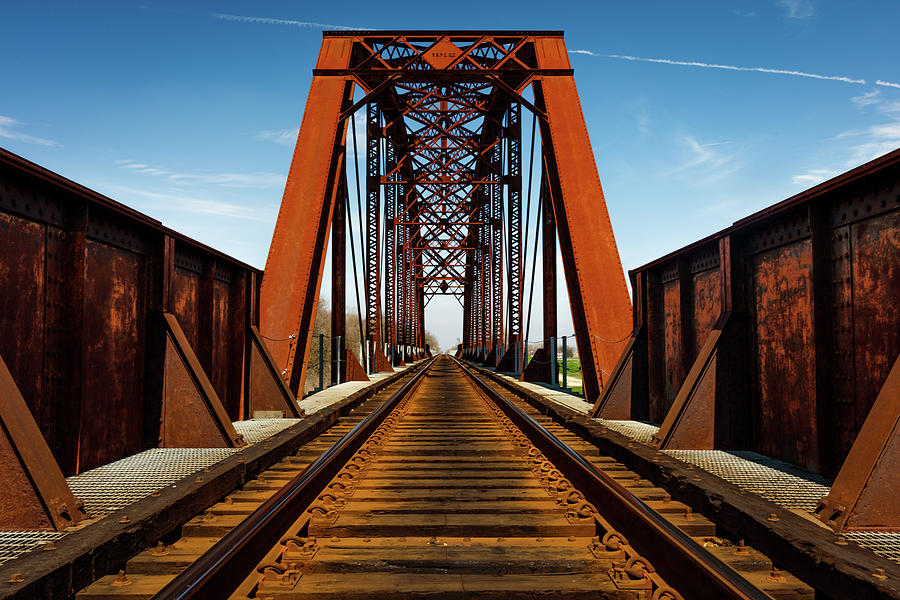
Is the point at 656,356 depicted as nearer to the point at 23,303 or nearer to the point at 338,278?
the point at 23,303

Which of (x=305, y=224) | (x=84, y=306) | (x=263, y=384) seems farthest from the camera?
(x=305, y=224)

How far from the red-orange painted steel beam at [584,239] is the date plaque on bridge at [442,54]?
2.77 metres

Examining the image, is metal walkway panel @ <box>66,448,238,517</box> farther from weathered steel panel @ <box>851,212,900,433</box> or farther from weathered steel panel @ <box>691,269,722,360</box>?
weathered steel panel @ <box>691,269,722,360</box>

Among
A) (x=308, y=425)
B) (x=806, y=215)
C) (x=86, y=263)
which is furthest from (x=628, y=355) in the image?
(x=86, y=263)

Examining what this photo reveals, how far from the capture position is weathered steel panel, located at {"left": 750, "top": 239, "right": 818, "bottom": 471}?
14.5 ft

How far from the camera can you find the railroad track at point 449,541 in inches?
97.0

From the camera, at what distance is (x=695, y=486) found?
3609mm

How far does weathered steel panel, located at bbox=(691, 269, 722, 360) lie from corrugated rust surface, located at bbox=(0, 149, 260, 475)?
5231 millimetres

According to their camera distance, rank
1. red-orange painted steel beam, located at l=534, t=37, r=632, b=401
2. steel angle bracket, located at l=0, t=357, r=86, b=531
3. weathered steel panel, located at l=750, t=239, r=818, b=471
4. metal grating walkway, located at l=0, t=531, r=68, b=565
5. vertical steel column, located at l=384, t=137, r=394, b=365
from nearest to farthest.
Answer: metal grating walkway, located at l=0, t=531, r=68, b=565, steel angle bracket, located at l=0, t=357, r=86, b=531, weathered steel panel, located at l=750, t=239, r=818, b=471, red-orange painted steel beam, located at l=534, t=37, r=632, b=401, vertical steel column, located at l=384, t=137, r=394, b=365

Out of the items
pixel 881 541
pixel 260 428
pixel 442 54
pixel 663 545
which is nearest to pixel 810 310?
pixel 881 541

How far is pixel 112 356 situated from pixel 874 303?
216 inches

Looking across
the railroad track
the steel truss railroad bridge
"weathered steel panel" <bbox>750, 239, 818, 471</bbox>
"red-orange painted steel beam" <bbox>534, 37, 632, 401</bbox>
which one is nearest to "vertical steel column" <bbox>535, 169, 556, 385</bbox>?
"red-orange painted steel beam" <bbox>534, 37, 632, 401</bbox>

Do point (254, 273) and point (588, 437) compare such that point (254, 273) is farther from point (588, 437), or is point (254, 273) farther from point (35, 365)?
point (588, 437)

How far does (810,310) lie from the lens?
438 cm
